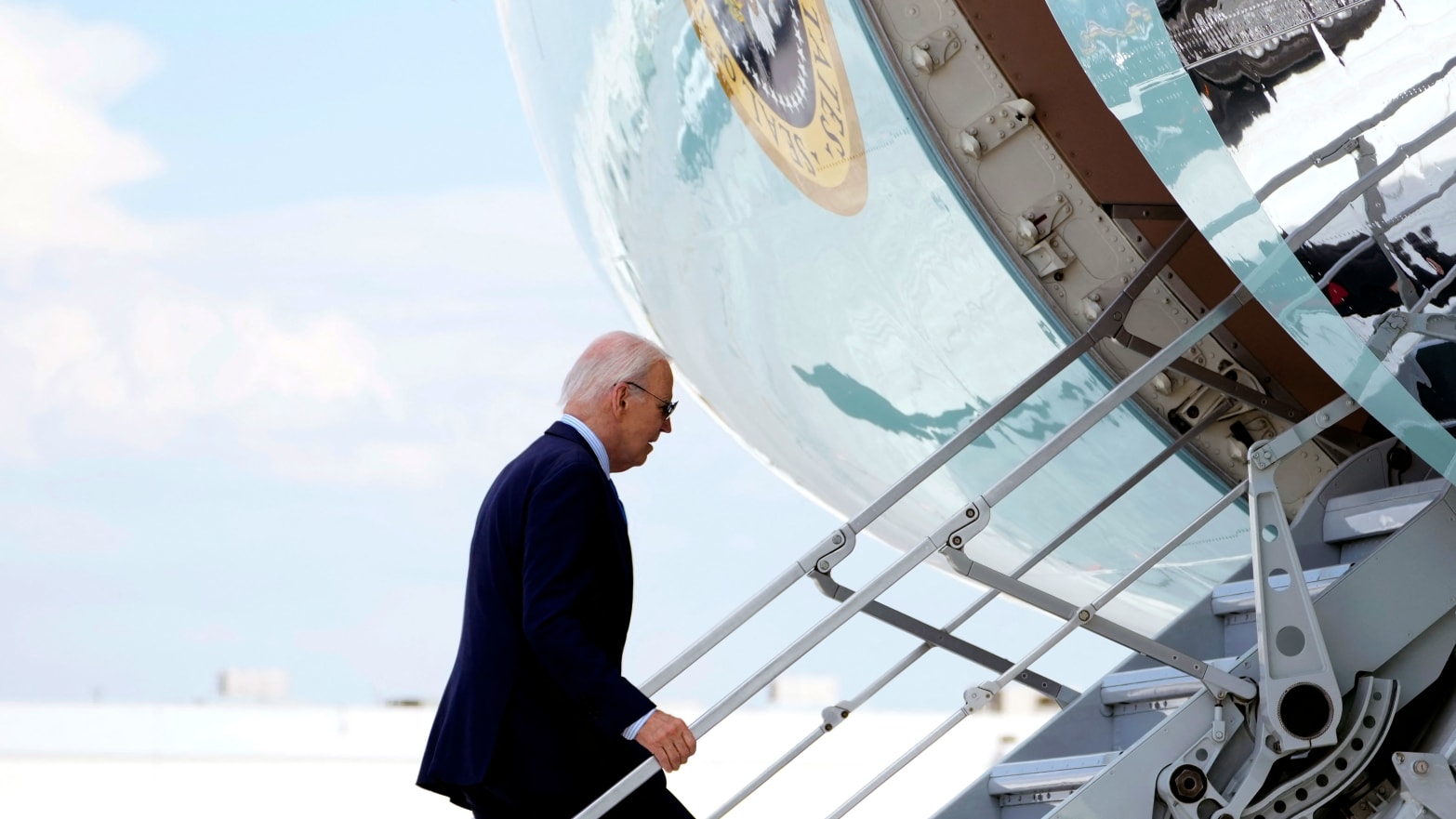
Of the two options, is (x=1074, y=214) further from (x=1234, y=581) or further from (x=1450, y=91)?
(x=1450, y=91)

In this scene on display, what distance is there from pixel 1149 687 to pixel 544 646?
111 centimetres

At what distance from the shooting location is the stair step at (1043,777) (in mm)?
2574

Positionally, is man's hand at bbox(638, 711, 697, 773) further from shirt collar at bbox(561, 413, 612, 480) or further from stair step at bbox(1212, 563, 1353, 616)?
stair step at bbox(1212, 563, 1353, 616)

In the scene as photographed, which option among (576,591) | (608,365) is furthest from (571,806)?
(608,365)

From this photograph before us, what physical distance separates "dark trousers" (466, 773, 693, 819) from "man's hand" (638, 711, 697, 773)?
0.44 feet

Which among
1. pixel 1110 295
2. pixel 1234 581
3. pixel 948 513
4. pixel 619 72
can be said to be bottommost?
pixel 1234 581

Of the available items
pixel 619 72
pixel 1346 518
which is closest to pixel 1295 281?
pixel 1346 518

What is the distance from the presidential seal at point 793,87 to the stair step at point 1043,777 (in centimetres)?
104

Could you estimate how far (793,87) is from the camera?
294 centimetres

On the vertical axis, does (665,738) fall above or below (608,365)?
below

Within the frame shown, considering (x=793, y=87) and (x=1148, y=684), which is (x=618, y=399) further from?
(x=1148, y=684)

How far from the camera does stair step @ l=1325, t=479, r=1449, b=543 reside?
8.14 ft

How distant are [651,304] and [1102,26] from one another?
1.55 metres

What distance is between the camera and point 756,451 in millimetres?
3805
